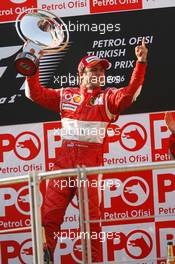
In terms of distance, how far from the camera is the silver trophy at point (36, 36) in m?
6.02

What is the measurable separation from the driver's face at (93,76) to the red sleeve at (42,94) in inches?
9.1

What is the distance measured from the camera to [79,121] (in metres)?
6.17

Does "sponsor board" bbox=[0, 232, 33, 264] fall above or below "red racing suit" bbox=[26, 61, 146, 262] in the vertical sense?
below

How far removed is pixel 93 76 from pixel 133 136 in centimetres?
66

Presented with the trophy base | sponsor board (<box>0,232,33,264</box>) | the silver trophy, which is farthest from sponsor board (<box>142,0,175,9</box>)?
sponsor board (<box>0,232,33,264</box>)

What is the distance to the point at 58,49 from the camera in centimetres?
673

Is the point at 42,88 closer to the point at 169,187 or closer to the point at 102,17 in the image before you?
the point at 102,17

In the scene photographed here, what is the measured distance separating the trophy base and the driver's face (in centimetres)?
44

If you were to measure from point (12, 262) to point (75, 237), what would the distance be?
55cm

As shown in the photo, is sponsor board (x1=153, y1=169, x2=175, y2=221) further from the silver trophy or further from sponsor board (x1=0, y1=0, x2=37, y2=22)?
sponsor board (x1=0, y1=0, x2=37, y2=22)

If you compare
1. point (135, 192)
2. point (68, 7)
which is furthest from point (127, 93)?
point (68, 7)

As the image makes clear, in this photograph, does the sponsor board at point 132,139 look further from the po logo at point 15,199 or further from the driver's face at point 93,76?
the po logo at point 15,199

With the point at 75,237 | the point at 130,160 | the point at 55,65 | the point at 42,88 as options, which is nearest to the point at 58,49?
the point at 55,65

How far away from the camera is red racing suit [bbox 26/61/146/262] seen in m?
5.97
